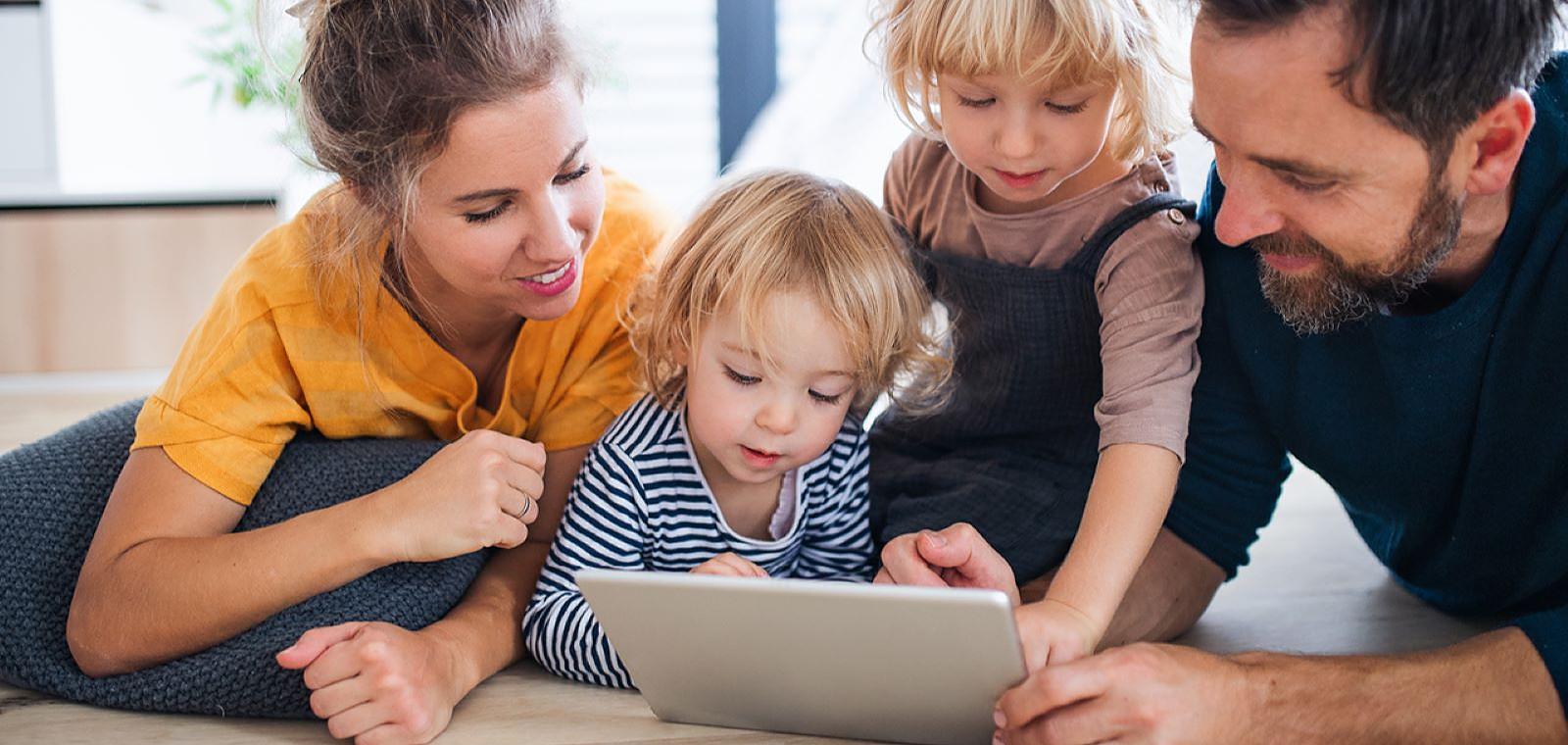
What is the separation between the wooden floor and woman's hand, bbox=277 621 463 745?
0.18ft

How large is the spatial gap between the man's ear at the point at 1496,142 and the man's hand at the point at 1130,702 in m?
0.46

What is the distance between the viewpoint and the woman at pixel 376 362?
1.41 meters

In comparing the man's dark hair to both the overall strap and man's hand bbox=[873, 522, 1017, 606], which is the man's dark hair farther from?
man's hand bbox=[873, 522, 1017, 606]

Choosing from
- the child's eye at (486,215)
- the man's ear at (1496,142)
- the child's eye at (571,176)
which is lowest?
the child's eye at (486,215)

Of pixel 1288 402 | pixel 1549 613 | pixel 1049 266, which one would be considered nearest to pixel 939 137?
pixel 1049 266

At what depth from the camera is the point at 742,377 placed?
1.47 metres

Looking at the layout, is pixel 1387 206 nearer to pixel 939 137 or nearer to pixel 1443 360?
pixel 1443 360

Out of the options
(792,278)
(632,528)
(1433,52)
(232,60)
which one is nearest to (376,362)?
(632,528)

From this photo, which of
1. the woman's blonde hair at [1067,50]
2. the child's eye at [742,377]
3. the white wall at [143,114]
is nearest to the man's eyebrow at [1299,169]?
the woman's blonde hair at [1067,50]

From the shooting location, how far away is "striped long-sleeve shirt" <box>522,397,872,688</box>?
59.3 inches

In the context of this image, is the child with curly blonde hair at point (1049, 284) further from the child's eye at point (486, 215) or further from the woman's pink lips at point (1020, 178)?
the child's eye at point (486, 215)

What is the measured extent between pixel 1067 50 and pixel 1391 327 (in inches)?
15.4

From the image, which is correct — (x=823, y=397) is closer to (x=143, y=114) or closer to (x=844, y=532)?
(x=844, y=532)

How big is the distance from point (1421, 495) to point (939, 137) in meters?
0.61
